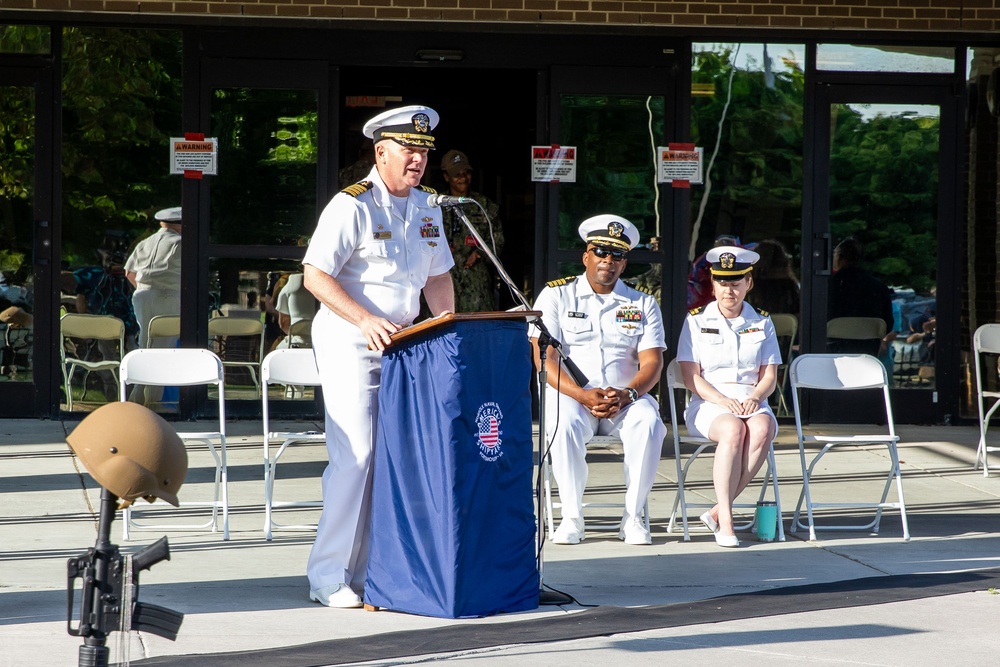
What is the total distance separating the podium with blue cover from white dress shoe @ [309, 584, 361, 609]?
2.6 inches

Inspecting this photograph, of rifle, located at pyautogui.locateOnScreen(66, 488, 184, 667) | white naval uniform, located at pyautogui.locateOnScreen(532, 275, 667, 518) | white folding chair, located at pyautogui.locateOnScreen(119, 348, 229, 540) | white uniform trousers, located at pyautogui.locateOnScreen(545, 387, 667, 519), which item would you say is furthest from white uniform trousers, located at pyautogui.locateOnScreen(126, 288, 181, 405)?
rifle, located at pyautogui.locateOnScreen(66, 488, 184, 667)

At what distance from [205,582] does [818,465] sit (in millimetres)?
4442

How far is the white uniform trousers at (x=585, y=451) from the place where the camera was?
19.5 ft

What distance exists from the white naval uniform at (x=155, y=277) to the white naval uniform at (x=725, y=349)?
161 inches

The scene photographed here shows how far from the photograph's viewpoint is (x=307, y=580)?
5.16m

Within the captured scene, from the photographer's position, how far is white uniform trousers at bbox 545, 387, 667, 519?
596 centimetres

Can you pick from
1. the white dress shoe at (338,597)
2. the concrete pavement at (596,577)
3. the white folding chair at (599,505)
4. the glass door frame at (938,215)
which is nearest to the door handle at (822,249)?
the glass door frame at (938,215)

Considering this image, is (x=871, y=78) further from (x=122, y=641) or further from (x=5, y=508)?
(x=122, y=641)

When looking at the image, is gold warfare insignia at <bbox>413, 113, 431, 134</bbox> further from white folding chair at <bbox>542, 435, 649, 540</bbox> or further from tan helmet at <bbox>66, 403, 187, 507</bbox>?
tan helmet at <bbox>66, 403, 187, 507</bbox>

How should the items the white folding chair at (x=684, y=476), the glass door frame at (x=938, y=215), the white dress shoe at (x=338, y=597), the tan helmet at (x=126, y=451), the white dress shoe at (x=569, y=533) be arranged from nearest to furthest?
the tan helmet at (x=126, y=451) < the white dress shoe at (x=338, y=597) < the white dress shoe at (x=569, y=533) < the white folding chair at (x=684, y=476) < the glass door frame at (x=938, y=215)

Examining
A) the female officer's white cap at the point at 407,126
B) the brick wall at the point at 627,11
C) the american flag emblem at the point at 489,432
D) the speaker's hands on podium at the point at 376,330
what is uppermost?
the brick wall at the point at 627,11

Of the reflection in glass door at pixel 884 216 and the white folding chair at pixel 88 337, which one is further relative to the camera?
the reflection in glass door at pixel 884 216

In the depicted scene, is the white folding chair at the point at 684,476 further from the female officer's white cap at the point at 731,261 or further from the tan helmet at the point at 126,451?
the tan helmet at the point at 126,451

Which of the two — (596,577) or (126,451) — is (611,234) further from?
(126,451)
